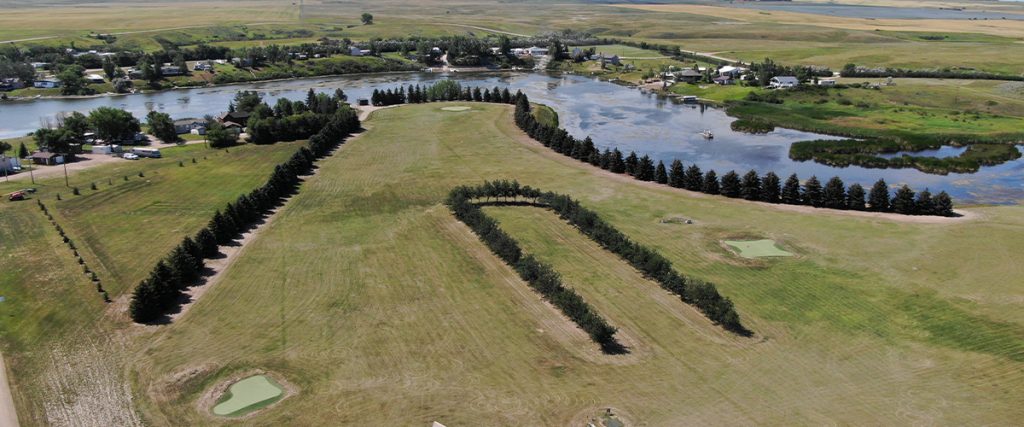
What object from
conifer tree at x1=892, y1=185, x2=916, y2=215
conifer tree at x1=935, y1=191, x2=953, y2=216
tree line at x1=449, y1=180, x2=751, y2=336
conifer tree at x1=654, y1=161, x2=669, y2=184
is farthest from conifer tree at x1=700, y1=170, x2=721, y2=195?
conifer tree at x1=935, y1=191, x2=953, y2=216

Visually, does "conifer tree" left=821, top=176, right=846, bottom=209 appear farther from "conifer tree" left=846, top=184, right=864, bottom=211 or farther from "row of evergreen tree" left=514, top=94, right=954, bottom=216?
"conifer tree" left=846, top=184, right=864, bottom=211

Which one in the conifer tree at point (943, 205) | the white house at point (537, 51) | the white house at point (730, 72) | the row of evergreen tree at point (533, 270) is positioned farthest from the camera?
the white house at point (537, 51)

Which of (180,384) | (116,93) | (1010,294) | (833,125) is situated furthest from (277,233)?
(116,93)

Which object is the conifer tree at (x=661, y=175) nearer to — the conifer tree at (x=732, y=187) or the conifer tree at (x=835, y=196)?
the conifer tree at (x=732, y=187)

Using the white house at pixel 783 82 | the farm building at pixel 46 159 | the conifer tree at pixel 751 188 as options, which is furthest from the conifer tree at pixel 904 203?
the farm building at pixel 46 159

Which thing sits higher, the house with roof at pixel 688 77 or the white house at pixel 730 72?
the white house at pixel 730 72

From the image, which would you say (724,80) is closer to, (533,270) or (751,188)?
(751,188)

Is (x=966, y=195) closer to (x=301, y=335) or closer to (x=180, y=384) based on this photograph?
(x=301, y=335)

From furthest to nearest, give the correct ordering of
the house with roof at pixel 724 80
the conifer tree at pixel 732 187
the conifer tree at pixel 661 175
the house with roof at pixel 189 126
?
the house with roof at pixel 724 80, the house with roof at pixel 189 126, the conifer tree at pixel 661 175, the conifer tree at pixel 732 187

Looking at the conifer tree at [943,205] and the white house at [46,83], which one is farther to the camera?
the white house at [46,83]
